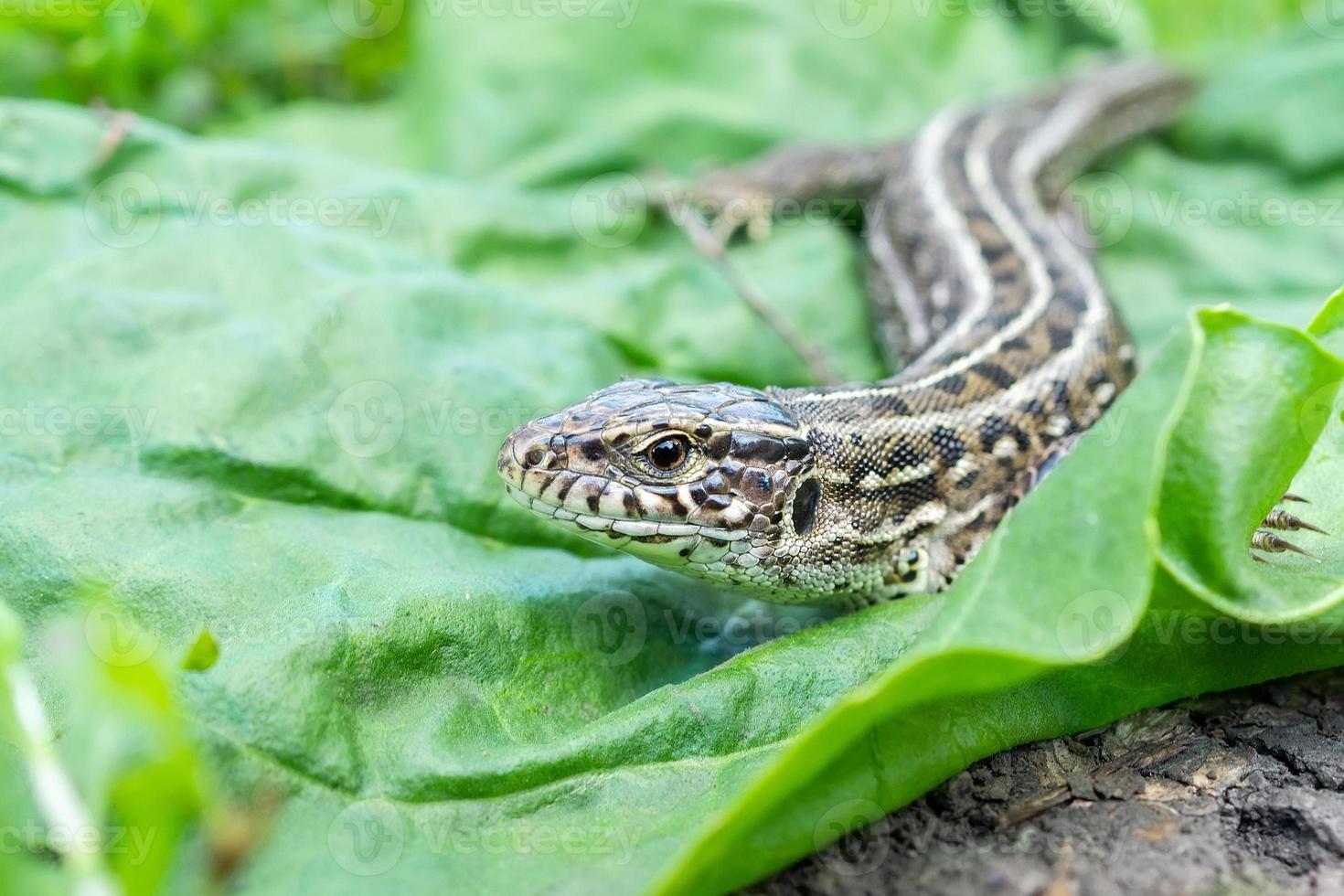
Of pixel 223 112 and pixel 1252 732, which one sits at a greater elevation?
pixel 1252 732

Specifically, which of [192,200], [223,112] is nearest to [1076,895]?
[192,200]

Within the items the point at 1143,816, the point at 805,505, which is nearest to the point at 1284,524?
the point at 1143,816

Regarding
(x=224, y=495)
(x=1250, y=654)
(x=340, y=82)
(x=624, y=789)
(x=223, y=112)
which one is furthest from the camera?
(x=340, y=82)

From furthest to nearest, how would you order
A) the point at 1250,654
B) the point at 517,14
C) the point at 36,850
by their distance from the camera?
the point at 517,14, the point at 1250,654, the point at 36,850

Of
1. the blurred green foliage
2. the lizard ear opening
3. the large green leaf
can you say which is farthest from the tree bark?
the blurred green foliage

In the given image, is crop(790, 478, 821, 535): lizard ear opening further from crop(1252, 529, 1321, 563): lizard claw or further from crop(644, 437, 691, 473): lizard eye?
crop(1252, 529, 1321, 563): lizard claw

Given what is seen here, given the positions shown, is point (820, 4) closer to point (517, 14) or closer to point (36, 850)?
point (517, 14)

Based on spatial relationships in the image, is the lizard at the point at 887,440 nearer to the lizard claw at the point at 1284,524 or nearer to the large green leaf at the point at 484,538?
the lizard claw at the point at 1284,524
